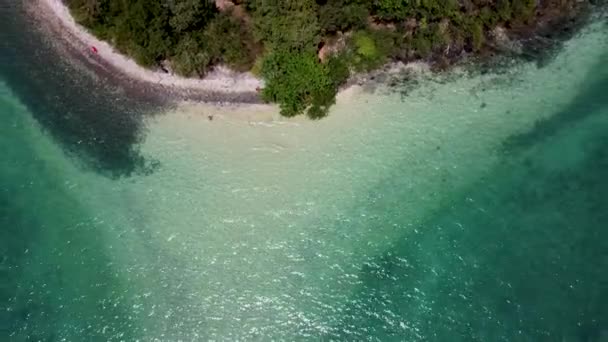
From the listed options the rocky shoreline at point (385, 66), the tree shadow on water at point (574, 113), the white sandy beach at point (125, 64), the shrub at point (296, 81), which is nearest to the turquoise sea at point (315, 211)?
the tree shadow on water at point (574, 113)

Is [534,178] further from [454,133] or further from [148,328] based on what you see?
[148,328]

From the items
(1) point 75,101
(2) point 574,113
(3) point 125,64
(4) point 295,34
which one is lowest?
(2) point 574,113

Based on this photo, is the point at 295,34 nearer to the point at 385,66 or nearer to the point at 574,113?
the point at 385,66

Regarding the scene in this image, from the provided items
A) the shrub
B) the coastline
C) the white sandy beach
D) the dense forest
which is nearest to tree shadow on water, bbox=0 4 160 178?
the coastline

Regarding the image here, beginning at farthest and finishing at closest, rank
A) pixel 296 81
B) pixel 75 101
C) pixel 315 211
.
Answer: pixel 75 101 < pixel 296 81 < pixel 315 211

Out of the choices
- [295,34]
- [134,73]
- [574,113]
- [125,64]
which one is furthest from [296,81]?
[574,113]

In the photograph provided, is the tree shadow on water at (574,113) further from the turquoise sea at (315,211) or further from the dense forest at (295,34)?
the dense forest at (295,34)

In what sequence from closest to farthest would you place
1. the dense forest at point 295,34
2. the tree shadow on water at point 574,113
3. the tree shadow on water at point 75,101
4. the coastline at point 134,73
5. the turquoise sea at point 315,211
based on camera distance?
the turquoise sea at point 315,211
the tree shadow on water at point 574,113
the tree shadow on water at point 75,101
the dense forest at point 295,34
the coastline at point 134,73
